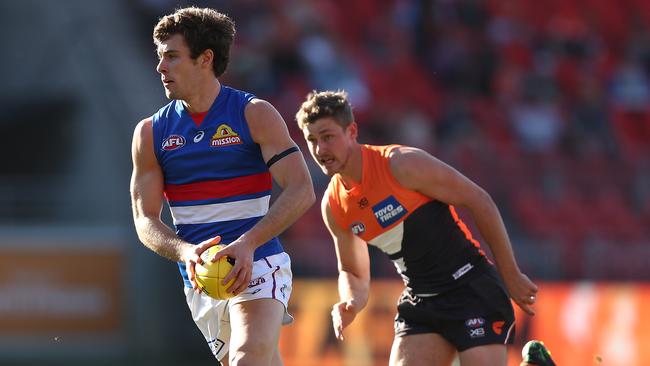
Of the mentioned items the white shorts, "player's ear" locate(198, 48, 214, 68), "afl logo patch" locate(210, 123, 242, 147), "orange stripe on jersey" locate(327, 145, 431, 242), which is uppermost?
"player's ear" locate(198, 48, 214, 68)

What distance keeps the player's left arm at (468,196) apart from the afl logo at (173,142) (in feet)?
4.18

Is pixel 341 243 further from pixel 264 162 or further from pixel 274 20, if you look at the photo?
pixel 274 20

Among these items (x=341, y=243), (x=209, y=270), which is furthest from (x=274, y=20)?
(x=209, y=270)

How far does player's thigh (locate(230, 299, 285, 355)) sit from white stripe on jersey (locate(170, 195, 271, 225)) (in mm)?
467

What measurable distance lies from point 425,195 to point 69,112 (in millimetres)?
10137

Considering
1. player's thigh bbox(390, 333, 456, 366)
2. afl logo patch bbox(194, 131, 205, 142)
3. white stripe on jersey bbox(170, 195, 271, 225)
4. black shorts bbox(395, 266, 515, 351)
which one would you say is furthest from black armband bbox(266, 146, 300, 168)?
player's thigh bbox(390, 333, 456, 366)

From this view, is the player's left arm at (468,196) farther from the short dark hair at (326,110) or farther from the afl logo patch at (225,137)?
the afl logo patch at (225,137)

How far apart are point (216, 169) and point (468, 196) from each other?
4.85 ft

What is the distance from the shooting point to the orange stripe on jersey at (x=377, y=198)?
6801 mm

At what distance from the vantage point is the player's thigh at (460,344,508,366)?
6785mm

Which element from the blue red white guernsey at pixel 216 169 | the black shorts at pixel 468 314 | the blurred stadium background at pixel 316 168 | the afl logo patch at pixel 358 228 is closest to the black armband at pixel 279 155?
the blue red white guernsey at pixel 216 169

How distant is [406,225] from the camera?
6828 mm

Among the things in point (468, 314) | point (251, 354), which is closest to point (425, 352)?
point (468, 314)

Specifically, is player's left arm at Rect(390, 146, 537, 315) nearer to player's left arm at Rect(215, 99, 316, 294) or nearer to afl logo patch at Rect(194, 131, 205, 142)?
player's left arm at Rect(215, 99, 316, 294)
